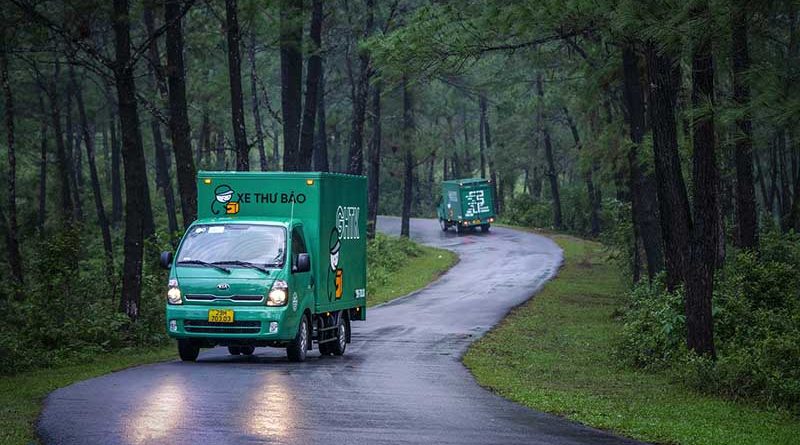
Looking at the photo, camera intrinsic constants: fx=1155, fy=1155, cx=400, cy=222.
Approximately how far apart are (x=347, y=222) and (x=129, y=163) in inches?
219

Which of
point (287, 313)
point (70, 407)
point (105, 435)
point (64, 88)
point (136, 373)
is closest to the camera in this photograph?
point (105, 435)

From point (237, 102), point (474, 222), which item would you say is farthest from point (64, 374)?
point (474, 222)

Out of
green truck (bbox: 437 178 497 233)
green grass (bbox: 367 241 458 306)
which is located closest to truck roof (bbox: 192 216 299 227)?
green grass (bbox: 367 241 458 306)

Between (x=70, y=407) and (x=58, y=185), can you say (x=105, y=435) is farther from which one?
(x=58, y=185)

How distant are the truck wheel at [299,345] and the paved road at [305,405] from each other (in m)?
0.34

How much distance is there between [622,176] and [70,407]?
87.0 feet

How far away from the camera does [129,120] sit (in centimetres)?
→ 2388

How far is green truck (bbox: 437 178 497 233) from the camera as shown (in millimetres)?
70062

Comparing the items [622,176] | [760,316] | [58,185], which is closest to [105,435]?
[760,316]

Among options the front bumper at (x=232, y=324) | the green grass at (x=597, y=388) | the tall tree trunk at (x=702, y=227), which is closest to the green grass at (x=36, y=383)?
the front bumper at (x=232, y=324)

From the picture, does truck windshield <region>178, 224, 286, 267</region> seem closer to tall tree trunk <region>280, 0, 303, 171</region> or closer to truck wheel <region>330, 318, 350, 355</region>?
truck wheel <region>330, 318, 350, 355</region>

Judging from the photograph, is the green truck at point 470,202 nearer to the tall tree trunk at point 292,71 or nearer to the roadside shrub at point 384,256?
the roadside shrub at point 384,256

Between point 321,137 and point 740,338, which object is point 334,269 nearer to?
point 740,338

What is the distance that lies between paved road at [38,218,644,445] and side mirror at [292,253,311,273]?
5.05 feet
